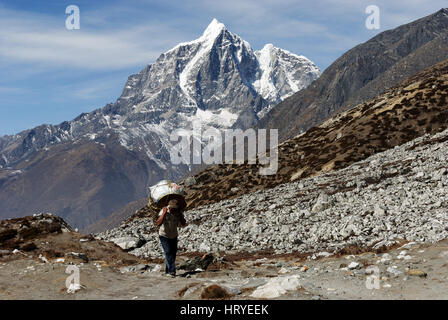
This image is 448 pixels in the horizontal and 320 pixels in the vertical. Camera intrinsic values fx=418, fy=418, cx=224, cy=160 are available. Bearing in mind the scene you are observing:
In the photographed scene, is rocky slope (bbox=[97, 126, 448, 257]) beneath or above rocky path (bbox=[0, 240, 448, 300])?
above

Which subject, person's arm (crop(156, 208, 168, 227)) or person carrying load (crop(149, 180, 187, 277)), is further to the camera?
person carrying load (crop(149, 180, 187, 277))

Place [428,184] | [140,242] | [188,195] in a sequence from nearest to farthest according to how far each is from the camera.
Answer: [428,184]
[140,242]
[188,195]

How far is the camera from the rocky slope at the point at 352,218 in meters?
21.2

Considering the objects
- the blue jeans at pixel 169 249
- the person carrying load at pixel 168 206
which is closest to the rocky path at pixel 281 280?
the blue jeans at pixel 169 249

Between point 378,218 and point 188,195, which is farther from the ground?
point 188,195

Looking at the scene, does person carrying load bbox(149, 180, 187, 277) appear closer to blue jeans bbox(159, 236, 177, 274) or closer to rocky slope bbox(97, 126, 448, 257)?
blue jeans bbox(159, 236, 177, 274)

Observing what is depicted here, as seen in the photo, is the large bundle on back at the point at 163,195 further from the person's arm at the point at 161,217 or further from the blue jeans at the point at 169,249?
the blue jeans at the point at 169,249

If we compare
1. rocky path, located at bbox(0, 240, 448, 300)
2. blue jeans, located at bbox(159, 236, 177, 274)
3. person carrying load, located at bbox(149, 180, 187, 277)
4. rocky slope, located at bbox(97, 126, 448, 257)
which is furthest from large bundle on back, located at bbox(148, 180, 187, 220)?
rocky slope, located at bbox(97, 126, 448, 257)

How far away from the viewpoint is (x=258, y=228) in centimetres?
3170

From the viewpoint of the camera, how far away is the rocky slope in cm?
2123

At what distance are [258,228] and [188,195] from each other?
200 feet
